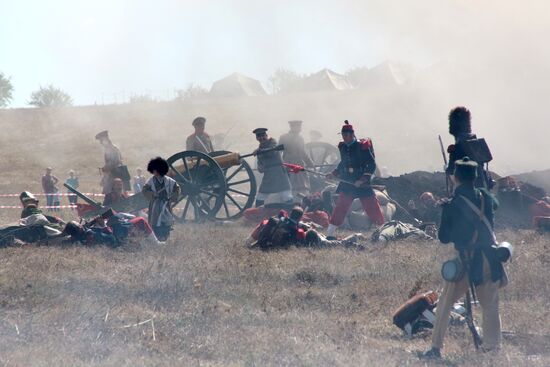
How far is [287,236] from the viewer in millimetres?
10125

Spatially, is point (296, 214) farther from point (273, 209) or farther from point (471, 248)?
point (471, 248)

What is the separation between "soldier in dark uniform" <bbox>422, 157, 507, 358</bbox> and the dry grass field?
0.71ft

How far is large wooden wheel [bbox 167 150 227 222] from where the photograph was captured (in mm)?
12508

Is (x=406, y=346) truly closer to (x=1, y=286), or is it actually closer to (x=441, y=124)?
(x=1, y=286)

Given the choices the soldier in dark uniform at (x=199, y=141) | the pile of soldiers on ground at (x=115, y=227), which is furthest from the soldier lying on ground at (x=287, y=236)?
the soldier in dark uniform at (x=199, y=141)

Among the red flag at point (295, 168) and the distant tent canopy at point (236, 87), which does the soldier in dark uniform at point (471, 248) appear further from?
the distant tent canopy at point (236, 87)

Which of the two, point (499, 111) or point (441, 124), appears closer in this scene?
point (499, 111)

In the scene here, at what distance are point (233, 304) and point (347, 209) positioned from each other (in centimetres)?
372

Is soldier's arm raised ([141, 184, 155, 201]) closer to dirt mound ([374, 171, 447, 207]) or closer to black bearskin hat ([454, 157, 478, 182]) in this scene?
dirt mound ([374, 171, 447, 207])

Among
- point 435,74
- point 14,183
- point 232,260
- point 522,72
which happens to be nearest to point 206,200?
point 232,260

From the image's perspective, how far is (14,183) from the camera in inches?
1048

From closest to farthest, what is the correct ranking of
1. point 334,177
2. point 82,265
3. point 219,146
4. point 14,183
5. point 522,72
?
point 82,265 → point 334,177 → point 219,146 → point 14,183 → point 522,72

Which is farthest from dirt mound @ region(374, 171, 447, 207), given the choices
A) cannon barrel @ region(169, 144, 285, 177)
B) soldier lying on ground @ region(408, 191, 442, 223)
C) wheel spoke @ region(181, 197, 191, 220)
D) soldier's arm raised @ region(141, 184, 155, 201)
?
soldier's arm raised @ region(141, 184, 155, 201)

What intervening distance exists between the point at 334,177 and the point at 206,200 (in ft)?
7.79
